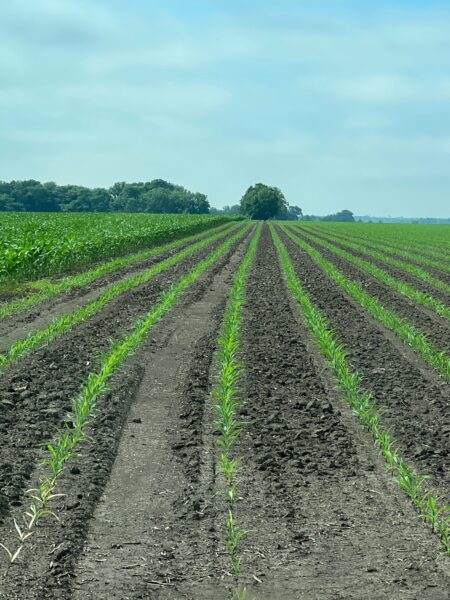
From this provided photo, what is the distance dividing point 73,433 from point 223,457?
1.63 m

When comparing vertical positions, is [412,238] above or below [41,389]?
below

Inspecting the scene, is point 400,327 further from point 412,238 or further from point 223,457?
point 412,238

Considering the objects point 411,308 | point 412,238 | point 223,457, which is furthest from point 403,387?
point 412,238

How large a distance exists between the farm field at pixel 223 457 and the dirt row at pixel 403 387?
0.03 metres

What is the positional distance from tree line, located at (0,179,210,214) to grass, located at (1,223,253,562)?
103m

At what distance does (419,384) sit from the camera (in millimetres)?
9688

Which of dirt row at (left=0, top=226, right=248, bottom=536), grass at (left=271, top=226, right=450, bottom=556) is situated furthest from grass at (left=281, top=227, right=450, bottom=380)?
dirt row at (left=0, top=226, right=248, bottom=536)

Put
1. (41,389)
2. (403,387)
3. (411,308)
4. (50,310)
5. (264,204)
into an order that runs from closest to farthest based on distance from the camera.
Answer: (41,389), (403,387), (50,310), (411,308), (264,204)

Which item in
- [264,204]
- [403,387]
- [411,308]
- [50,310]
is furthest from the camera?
[264,204]

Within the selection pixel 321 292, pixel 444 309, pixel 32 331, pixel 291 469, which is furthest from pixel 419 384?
pixel 321 292

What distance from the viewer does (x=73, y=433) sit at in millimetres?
7285

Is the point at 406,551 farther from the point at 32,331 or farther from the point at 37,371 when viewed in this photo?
the point at 32,331

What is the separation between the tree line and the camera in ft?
378

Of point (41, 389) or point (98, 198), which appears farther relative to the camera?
point (98, 198)
